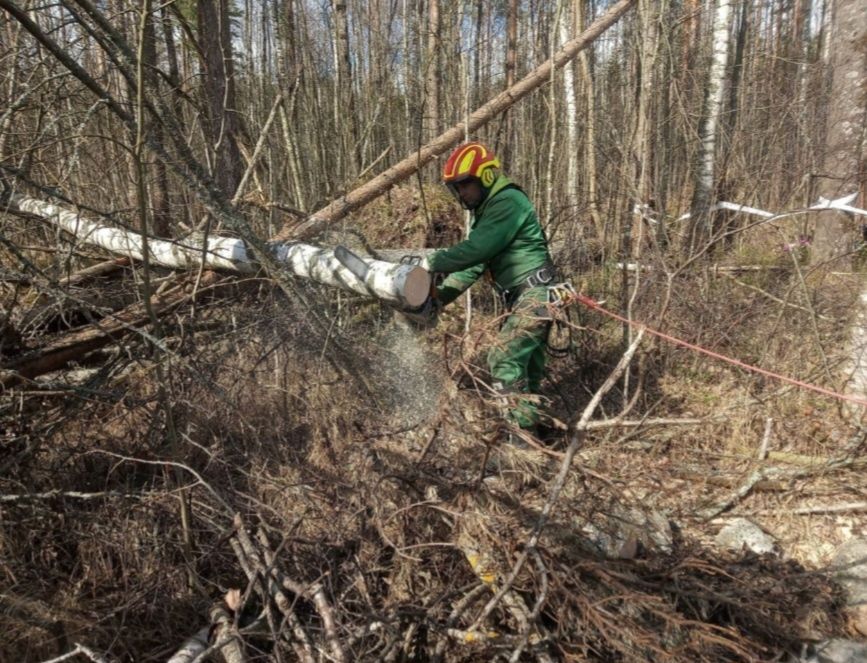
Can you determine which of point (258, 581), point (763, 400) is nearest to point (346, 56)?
point (763, 400)

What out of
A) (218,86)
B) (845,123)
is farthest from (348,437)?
(845,123)

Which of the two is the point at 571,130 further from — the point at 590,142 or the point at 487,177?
the point at 487,177

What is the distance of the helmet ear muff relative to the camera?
383 cm

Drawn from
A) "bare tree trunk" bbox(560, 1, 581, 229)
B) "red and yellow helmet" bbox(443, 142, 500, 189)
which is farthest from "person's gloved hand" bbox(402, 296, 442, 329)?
"bare tree trunk" bbox(560, 1, 581, 229)

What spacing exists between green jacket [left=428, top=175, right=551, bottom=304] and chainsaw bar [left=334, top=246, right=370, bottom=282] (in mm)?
482

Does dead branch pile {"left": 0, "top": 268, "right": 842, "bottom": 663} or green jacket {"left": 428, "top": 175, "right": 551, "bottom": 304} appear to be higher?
green jacket {"left": 428, "top": 175, "right": 551, "bottom": 304}

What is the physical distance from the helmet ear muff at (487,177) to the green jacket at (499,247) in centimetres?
4

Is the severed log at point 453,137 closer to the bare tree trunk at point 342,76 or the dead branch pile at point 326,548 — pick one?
the dead branch pile at point 326,548

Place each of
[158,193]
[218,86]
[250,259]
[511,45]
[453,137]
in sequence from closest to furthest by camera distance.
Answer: [250,259] → [218,86] → [158,193] → [453,137] → [511,45]

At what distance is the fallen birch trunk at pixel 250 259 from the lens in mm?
3361

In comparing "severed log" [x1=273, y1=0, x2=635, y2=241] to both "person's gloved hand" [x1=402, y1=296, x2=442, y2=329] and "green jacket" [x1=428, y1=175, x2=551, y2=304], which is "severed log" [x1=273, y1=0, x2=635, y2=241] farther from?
"person's gloved hand" [x1=402, y1=296, x2=442, y2=329]

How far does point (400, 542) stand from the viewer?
2.61 m

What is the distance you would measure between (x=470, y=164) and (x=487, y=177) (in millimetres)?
177

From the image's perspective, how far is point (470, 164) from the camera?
375 centimetres
